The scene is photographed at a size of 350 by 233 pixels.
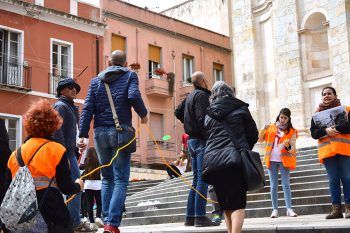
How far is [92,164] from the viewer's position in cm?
1177

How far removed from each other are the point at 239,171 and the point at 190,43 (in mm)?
27821

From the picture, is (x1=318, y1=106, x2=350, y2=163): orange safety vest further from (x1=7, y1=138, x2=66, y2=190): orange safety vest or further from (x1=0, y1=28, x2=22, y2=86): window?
(x1=0, y1=28, x2=22, y2=86): window

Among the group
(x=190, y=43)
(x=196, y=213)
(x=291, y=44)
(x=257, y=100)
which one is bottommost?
(x=196, y=213)

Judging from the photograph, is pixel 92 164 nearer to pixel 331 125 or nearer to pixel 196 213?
pixel 196 213

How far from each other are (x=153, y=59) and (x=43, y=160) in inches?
1067

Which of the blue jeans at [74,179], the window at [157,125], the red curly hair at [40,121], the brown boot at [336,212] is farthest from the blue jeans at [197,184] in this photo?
the window at [157,125]

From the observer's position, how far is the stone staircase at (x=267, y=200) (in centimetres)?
1068

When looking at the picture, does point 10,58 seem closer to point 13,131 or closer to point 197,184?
point 13,131

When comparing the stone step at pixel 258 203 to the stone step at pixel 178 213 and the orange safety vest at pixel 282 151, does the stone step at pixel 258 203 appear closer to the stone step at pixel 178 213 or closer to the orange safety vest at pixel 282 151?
the stone step at pixel 178 213

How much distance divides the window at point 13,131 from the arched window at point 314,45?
12.3 meters

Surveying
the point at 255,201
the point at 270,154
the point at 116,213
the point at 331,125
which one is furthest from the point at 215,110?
the point at 255,201

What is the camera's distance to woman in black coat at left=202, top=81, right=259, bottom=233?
6.29m

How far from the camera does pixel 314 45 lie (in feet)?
62.2

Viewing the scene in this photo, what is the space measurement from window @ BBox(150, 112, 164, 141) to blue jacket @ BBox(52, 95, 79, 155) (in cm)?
2358
